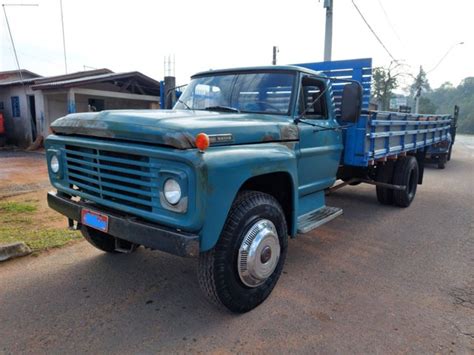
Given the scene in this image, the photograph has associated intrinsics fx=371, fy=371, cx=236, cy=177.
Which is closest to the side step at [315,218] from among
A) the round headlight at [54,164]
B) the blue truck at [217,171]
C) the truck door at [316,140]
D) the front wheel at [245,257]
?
the blue truck at [217,171]

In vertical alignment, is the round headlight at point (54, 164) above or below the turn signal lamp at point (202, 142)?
below

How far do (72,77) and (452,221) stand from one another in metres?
17.9

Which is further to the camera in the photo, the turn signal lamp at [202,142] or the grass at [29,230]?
the grass at [29,230]

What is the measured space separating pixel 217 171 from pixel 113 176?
906 millimetres

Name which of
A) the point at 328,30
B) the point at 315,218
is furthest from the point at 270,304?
the point at 328,30

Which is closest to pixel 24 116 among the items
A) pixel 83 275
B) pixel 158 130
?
pixel 83 275

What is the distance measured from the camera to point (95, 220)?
303 centimetres

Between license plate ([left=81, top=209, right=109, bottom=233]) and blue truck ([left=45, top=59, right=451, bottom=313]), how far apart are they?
1 centimetres

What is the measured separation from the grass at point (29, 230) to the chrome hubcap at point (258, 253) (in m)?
2.67

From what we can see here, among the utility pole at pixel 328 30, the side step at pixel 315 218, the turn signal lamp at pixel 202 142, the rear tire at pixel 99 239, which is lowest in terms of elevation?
the rear tire at pixel 99 239

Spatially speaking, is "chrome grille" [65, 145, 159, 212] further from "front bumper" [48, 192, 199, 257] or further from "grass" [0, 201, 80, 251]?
"grass" [0, 201, 80, 251]

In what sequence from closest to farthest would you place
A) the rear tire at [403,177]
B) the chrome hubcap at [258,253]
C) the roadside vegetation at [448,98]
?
the chrome hubcap at [258,253] → the rear tire at [403,177] → the roadside vegetation at [448,98]

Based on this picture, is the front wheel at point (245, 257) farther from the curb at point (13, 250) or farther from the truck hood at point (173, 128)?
the curb at point (13, 250)

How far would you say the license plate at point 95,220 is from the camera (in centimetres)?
293
